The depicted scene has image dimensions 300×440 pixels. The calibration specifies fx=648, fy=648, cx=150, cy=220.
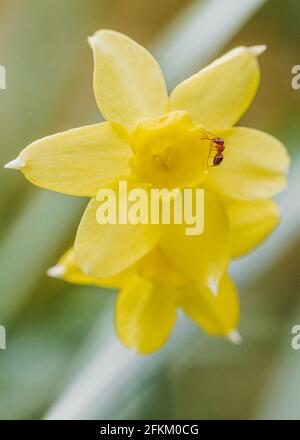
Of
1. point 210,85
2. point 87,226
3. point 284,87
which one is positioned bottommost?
point 87,226

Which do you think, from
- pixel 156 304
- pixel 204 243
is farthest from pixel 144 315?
pixel 204 243

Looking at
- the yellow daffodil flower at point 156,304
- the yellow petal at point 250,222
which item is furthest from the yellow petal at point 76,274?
the yellow petal at point 250,222

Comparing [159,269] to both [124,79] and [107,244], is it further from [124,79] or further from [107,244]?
[124,79]

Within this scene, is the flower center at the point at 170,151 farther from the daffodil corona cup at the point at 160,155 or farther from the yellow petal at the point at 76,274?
the yellow petal at the point at 76,274

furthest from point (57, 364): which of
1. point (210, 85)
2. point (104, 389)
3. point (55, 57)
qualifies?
point (210, 85)

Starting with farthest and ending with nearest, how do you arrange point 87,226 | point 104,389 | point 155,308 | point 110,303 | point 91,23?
point 91,23
point 110,303
point 104,389
point 155,308
point 87,226

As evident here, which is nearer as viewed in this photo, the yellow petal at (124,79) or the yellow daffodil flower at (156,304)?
the yellow petal at (124,79)

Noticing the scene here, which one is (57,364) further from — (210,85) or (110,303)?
(210,85)
